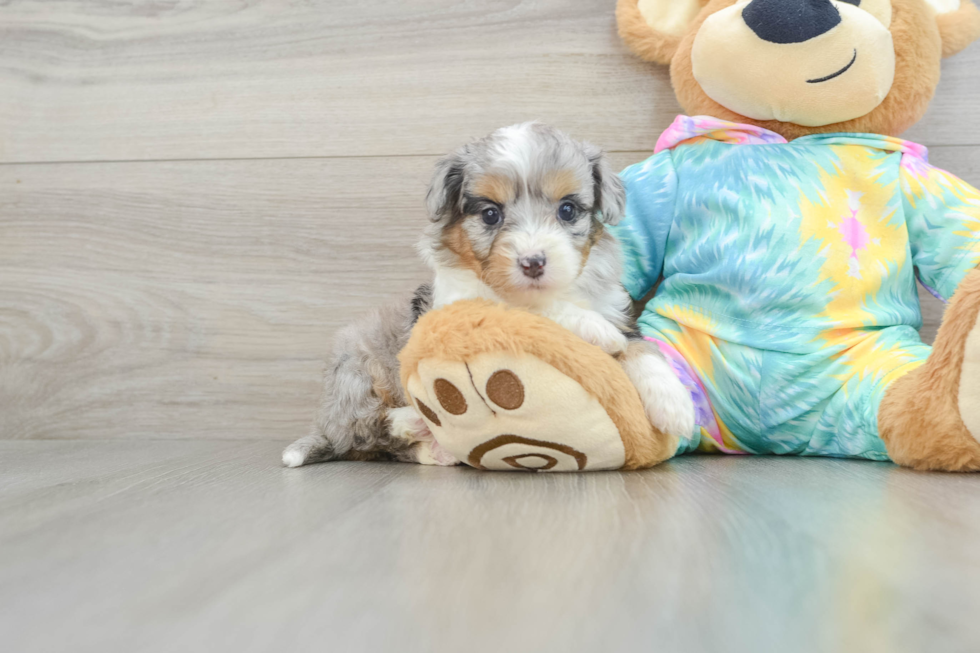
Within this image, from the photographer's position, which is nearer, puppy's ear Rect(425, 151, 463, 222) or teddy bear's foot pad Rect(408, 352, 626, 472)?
teddy bear's foot pad Rect(408, 352, 626, 472)

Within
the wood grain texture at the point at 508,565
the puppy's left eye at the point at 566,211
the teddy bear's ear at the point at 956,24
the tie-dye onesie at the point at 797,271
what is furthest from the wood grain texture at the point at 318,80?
the wood grain texture at the point at 508,565

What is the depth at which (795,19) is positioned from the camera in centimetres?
141

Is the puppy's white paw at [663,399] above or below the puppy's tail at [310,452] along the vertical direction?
above

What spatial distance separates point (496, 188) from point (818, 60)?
2.38 feet

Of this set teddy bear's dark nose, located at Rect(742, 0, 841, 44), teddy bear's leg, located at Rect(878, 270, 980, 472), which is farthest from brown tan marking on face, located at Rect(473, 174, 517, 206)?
teddy bear's leg, located at Rect(878, 270, 980, 472)

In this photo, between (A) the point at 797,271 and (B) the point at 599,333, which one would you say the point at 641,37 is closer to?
(A) the point at 797,271

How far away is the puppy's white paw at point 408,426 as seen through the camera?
4.83 ft

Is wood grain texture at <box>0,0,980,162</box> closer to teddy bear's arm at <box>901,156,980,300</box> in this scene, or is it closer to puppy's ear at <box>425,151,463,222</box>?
teddy bear's arm at <box>901,156,980,300</box>

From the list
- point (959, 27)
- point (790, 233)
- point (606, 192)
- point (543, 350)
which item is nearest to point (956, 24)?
point (959, 27)

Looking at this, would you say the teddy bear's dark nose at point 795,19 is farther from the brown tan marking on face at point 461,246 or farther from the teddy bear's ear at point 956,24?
the brown tan marking on face at point 461,246

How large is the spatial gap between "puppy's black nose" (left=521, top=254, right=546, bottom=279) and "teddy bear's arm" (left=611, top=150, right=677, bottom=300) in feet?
1.56

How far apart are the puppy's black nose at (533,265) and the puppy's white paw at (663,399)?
25 cm

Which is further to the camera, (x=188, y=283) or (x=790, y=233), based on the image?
(x=188, y=283)

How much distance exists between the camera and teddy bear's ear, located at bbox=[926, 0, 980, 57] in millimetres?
1577
